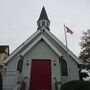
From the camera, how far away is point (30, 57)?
14.8m

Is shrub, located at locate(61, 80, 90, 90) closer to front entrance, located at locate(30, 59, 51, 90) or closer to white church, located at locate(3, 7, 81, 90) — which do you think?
white church, located at locate(3, 7, 81, 90)

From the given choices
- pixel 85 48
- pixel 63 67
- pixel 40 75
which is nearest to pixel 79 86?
pixel 40 75

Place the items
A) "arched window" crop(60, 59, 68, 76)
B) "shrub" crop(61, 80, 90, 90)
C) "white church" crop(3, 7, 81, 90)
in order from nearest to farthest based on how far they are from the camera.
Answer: "shrub" crop(61, 80, 90, 90)
"white church" crop(3, 7, 81, 90)
"arched window" crop(60, 59, 68, 76)

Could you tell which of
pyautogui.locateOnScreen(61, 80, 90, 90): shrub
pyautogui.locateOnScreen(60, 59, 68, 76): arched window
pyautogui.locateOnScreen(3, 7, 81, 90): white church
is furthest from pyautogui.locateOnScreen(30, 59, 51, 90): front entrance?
pyautogui.locateOnScreen(61, 80, 90, 90): shrub

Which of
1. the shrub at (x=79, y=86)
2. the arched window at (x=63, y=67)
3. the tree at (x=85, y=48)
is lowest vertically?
the shrub at (x=79, y=86)

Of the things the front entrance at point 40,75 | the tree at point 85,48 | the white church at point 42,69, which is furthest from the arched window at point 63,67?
the tree at point 85,48

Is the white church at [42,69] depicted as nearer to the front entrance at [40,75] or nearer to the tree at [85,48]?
the front entrance at [40,75]

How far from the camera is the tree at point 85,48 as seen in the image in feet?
80.5

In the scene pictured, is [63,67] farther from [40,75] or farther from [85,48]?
[85,48]

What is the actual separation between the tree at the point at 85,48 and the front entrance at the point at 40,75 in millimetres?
11492

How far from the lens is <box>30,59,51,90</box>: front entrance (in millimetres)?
14135

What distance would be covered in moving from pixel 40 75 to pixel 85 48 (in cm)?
1312

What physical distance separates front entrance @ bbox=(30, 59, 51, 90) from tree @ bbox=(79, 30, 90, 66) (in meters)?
11.5

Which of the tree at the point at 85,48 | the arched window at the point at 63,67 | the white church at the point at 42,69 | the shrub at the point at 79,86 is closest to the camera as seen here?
the shrub at the point at 79,86
